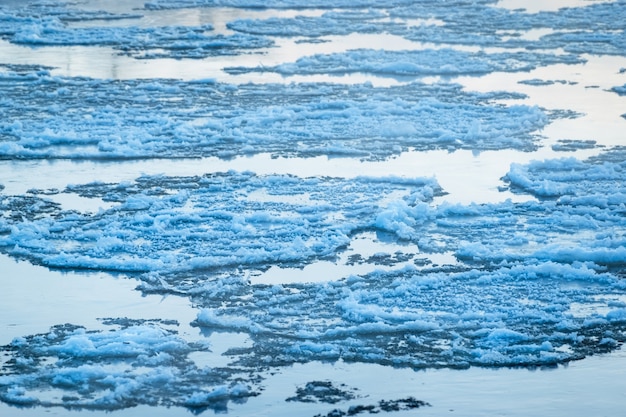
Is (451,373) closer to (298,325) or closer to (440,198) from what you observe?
(298,325)

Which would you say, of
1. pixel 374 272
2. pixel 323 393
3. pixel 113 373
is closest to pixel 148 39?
pixel 374 272

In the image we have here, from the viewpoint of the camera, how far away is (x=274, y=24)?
2239cm

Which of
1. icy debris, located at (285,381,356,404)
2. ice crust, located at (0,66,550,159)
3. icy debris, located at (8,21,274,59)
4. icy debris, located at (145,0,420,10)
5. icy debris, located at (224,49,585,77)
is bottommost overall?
icy debris, located at (285,381,356,404)

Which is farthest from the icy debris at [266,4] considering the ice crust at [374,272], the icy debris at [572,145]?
the ice crust at [374,272]

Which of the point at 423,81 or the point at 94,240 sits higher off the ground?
the point at 423,81

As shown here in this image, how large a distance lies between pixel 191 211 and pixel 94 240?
100 centimetres

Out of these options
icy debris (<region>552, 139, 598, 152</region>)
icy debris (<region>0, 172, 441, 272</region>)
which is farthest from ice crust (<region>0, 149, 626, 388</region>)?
icy debris (<region>552, 139, 598, 152</region>)

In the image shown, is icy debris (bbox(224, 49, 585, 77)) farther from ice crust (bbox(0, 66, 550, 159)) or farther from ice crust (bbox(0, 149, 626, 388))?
ice crust (bbox(0, 149, 626, 388))

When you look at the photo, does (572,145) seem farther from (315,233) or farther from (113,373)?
(113,373)

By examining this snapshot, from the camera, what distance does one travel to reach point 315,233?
984 centimetres

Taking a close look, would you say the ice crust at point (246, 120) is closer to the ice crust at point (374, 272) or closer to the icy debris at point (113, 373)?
the ice crust at point (374, 272)

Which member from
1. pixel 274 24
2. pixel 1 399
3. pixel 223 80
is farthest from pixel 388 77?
pixel 1 399

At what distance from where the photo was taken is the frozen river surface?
23.7 ft

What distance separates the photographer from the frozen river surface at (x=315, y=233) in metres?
7.24
